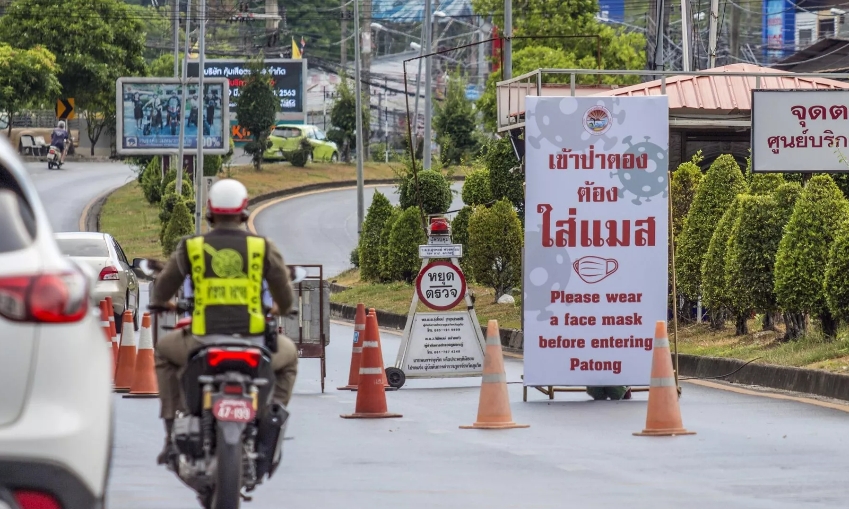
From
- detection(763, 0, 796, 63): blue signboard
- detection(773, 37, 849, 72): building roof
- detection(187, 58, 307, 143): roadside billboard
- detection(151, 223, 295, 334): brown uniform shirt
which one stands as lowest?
detection(151, 223, 295, 334): brown uniform shirt

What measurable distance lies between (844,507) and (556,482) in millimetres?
1714

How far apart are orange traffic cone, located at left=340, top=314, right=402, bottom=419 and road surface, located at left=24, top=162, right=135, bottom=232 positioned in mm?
35357

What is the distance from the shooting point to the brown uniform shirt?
305 inches

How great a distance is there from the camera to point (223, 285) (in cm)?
762

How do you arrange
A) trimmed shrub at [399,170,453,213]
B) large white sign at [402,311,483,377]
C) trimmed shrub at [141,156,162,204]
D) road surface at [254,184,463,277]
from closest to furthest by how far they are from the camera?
large white sign at [402,311,483,377] → trimmed shrub at [399,170,453,213] → road surface at [254,184,463,277] → trimmed shrub at [141,156,162,204]

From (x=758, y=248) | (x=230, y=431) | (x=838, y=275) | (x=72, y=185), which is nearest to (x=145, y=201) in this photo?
(x=72, y=185)

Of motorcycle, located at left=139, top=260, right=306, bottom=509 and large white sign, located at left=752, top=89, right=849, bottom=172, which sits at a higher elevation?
large white sign, located at left=752, top=89, right=849, bottom=172

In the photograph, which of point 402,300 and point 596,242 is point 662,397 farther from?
point 402,300

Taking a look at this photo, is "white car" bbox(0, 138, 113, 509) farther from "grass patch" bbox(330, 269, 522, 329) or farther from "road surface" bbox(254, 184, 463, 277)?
"road surface" bbox(254, 184, 463, 277)

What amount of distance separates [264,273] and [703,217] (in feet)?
42.7

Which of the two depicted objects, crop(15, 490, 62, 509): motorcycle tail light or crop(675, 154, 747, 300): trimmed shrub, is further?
crop(675, 154, 747, 300): trimmed shrub

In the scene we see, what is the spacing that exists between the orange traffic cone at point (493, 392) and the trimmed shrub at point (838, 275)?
4.67m

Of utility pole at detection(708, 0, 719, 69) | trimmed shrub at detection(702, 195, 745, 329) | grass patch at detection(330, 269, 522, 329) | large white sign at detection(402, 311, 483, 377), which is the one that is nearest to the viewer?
large white sign at detection(402, 311, 483, 377)

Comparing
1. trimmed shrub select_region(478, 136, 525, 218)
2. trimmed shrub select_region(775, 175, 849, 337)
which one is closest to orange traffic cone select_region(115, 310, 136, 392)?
trimmed shrub select_region(775, 175, 849, 337)
